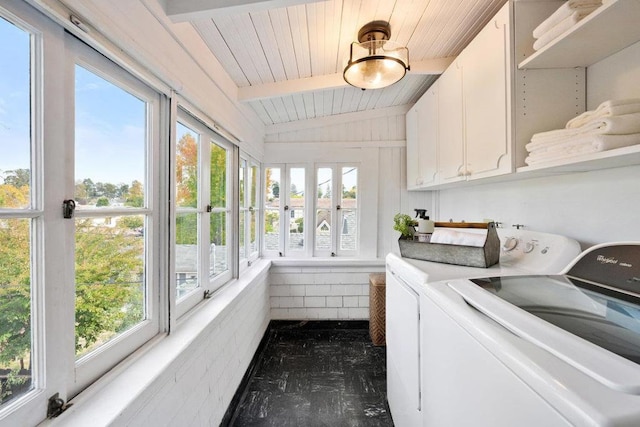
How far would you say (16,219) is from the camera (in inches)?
25.1

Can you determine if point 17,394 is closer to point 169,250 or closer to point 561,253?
point 169,250

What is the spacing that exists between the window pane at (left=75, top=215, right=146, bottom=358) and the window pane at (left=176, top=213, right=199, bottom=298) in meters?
0.29

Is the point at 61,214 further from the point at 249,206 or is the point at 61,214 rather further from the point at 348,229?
the point at 348,229

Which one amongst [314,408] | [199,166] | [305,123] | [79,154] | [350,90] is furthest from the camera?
[305,123]

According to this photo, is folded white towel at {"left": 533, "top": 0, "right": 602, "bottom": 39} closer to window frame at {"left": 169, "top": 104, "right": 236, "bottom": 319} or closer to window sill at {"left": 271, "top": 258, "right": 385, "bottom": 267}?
window frame at {"left": 169, "top": 104, "right": 236, "bottom": 319}

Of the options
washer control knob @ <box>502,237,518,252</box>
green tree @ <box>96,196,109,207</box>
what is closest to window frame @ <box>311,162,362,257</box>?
washer control knob @ <box>502,237,518,252</box>

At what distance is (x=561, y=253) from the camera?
1118 mm

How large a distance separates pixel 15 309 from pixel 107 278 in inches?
11.5

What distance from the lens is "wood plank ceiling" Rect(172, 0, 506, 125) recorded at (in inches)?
52.9

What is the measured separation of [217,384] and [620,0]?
228 centimetres

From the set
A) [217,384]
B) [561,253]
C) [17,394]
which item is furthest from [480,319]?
[217,384]

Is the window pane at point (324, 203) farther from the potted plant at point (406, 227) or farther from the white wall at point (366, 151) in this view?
the potted plant at point (406, 227)

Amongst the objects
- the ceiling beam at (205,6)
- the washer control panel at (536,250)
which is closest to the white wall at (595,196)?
the washer control panel at (536,250)

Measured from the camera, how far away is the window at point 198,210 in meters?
1.40
